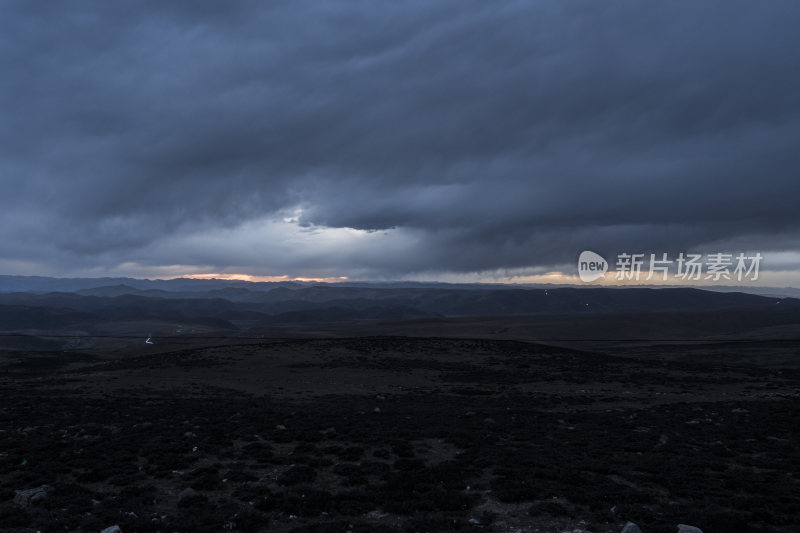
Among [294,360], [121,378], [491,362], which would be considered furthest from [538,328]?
[121,378]

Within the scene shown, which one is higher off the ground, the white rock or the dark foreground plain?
the white rock

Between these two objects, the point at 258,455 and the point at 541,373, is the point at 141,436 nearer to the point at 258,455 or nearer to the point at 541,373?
the point at 258,455

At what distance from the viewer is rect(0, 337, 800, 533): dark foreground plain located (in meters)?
11.4

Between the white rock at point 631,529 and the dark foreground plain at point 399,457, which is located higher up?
the white rock at point 631,529

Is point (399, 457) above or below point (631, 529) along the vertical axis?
below

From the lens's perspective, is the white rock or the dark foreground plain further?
the dark foreground plain

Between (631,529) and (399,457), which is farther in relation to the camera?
(399,457)

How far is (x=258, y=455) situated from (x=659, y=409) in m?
24.0

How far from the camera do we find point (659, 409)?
91.5 ft

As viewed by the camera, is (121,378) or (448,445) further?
(121,378)

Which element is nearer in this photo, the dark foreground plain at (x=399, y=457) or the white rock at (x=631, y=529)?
the white rock at (x=631, y=529)

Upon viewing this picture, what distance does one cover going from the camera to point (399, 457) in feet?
56.5

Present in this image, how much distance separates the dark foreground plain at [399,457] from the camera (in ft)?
37.4

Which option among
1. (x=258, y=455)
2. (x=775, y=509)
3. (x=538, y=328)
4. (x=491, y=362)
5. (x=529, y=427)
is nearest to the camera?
(x=775, y=509)
